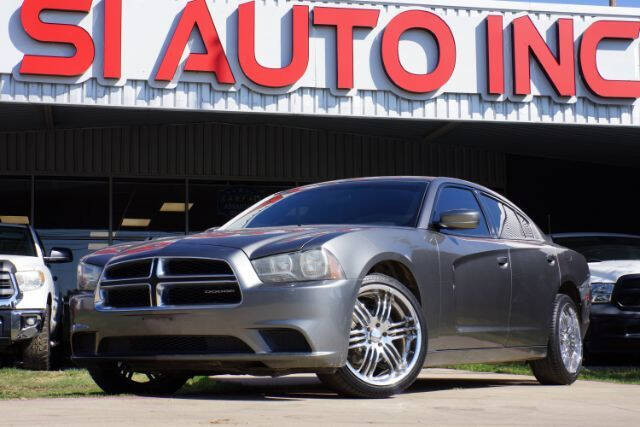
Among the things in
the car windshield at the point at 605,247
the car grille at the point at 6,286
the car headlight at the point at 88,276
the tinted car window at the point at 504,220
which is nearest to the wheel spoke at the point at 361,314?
the car headlight at the point at 88,276

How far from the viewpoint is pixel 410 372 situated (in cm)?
603

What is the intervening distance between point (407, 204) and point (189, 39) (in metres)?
9.14

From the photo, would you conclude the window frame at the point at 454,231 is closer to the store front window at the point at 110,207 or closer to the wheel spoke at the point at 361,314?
the wheel spoke at the point at 361,314

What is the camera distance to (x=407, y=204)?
6863 millimetres

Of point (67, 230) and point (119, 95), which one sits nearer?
point (119, 95)

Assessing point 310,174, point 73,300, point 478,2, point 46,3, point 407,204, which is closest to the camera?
point 73,300

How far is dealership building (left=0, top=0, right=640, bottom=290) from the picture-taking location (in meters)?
15.1

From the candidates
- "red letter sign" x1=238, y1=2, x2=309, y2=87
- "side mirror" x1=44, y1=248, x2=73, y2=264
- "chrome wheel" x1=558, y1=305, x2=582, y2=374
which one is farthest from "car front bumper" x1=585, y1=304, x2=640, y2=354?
"red letter sign" x1=238, y1=2, x2=309, y2=87

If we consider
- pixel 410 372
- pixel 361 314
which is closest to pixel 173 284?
pixel 361 314

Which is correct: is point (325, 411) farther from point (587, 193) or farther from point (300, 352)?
point (587, 193)

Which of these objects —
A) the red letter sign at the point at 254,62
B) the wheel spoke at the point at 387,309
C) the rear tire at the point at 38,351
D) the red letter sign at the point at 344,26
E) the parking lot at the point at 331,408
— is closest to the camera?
the parking lot at the point at 331,408

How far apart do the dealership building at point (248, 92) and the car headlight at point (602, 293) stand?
207 inches

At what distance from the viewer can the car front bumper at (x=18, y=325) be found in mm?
10375

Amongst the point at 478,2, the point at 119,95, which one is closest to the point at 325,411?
the point at 119,95
